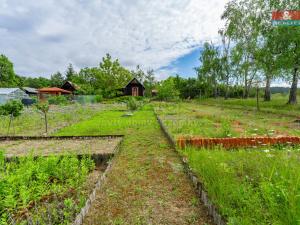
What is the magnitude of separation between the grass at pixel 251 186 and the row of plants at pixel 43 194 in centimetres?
179

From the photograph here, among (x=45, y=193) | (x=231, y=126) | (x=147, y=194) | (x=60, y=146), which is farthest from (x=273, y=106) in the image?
(x=45, y=193)

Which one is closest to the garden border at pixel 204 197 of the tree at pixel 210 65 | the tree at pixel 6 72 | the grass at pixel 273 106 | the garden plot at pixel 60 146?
the garden plot at pixel 60 146

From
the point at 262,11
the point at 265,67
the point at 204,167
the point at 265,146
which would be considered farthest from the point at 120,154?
the point at 262,11

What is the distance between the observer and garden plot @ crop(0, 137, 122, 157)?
5.32 metres

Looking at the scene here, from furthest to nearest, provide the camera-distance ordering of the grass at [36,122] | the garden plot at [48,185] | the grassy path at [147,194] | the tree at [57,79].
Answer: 1. the tree at [57,79]
2. the grass at [36,122]
3. the grassy path at [147,194]
4. the garden plot at [48,185]

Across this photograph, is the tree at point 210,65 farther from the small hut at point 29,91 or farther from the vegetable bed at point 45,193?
the vegetable bed at point 45,193

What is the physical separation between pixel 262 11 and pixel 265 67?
249 inches

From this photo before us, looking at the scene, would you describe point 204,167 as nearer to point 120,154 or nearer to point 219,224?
point 219,224

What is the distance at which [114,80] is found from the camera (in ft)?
127

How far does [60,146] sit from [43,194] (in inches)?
123

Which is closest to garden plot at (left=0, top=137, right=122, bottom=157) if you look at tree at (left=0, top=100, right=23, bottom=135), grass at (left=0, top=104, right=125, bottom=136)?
tree at (left=0, top=100, right=23, bottom=135)

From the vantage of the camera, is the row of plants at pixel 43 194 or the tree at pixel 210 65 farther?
the tree at pixel 210 65

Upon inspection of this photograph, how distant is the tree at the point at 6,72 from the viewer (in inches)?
1938

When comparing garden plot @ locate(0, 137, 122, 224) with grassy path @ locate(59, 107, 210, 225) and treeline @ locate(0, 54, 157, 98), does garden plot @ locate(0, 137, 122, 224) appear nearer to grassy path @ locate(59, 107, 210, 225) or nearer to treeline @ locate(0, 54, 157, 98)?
grassy path @ locate(59, 107, 210, 225)
